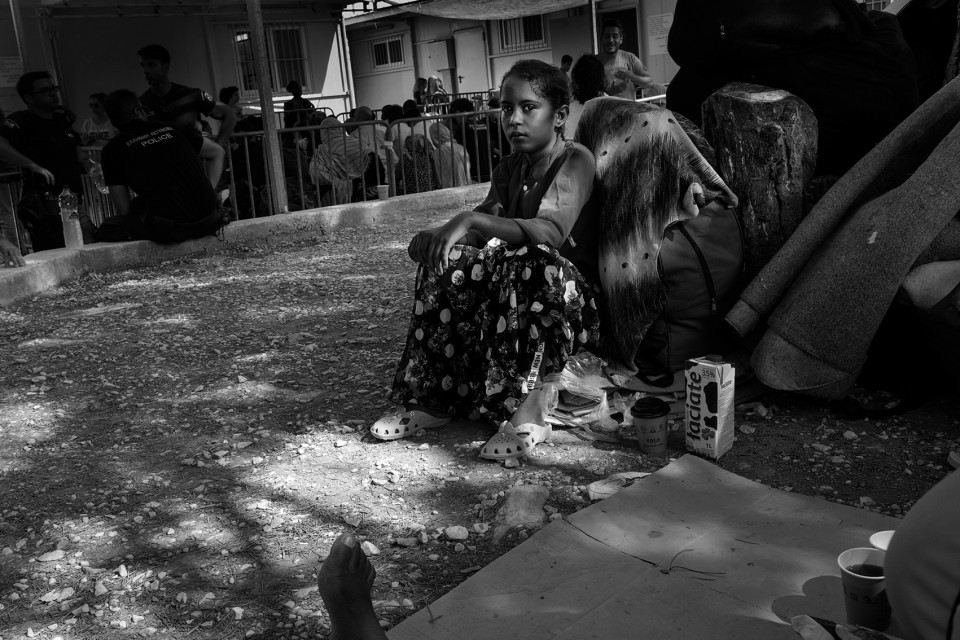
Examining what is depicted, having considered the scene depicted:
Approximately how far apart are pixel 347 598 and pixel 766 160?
272 centimetres

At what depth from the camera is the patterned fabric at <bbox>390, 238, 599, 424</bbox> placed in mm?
3368

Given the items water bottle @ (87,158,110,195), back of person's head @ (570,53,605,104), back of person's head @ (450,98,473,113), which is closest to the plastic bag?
back of person's head @ (570,53,605,104)

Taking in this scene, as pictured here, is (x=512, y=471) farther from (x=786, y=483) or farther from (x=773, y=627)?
(x=773, y=627)

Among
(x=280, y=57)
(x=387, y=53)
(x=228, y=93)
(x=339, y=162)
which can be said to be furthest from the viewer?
(x=387, y=53)

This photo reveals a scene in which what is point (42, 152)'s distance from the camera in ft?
26.5

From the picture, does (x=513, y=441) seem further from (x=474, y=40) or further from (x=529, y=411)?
(x=474, y=40)

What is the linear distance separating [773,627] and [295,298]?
15.2 ft

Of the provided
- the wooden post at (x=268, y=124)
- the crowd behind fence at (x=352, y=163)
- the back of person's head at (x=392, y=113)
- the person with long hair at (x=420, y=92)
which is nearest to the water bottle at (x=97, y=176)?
the crowd behind fence at (x=352, y=163)

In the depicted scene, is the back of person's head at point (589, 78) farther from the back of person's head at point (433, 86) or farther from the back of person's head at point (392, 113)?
the back of person's head at point (433, 86)

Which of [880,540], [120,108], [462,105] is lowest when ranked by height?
[880,540]

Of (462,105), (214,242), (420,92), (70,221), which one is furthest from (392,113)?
(420,92)

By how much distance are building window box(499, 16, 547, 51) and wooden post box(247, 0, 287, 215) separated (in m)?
12.1

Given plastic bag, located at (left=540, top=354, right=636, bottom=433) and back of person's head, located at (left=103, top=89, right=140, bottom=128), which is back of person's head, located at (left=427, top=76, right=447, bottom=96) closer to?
back of person's head, located at (left=103, top=89, right=140, bottom=128)

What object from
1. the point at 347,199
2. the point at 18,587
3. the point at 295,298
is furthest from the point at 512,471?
the point at 347,199
